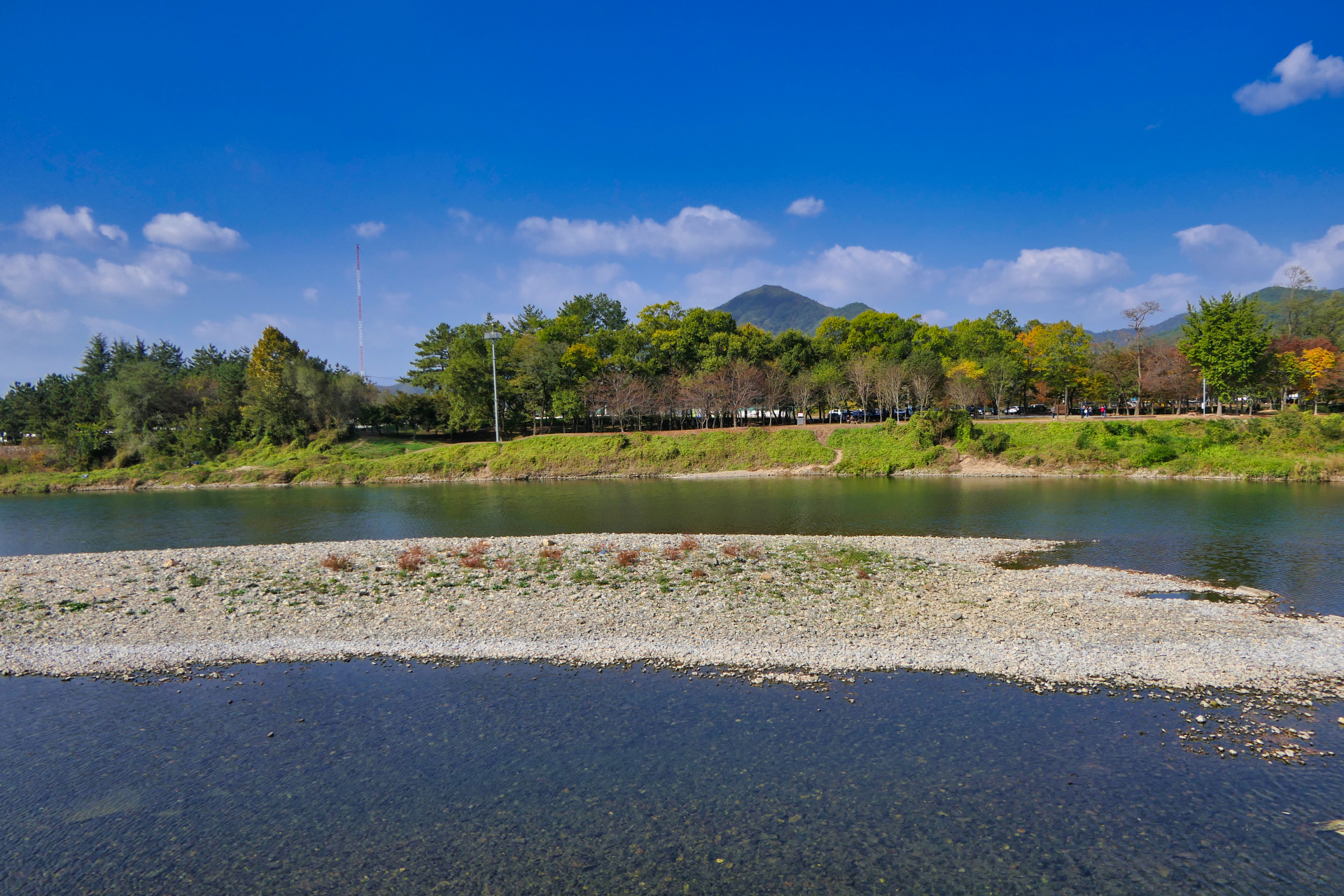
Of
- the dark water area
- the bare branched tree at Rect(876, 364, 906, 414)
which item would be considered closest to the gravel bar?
the dark water area

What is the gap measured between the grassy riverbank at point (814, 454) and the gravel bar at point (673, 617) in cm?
3280

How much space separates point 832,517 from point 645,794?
971 inches

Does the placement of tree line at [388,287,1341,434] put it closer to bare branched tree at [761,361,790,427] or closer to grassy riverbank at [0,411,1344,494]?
bare branched tree at [761,361,790,427]

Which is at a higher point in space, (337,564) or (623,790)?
(337,564)

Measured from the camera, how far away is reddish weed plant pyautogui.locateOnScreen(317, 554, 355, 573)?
20328mm

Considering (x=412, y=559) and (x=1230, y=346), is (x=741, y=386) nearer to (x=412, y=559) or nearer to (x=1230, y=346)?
(x=1230, y=346)

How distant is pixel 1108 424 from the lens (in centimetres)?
5078

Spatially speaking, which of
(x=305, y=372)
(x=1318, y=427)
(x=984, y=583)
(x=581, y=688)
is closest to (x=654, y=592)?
(x=581, y=688)

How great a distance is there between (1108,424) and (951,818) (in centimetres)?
5338

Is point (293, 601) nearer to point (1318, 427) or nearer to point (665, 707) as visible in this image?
point (665, 707)

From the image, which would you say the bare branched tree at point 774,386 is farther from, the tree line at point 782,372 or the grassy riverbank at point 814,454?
the grassy riverbank at point 814,454

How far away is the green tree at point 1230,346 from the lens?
52875 millimetres

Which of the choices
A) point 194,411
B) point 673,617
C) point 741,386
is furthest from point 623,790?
point 194,411

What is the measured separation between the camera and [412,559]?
21.0m
